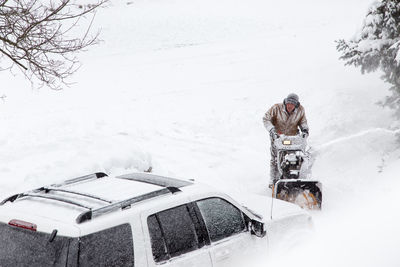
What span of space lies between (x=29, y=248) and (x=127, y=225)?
31.7 inches

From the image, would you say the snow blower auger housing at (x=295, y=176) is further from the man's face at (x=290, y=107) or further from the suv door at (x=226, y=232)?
the suv door at (x=226, y=232)

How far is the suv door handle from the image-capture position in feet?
16.0

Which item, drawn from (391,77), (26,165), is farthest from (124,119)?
(391,77)

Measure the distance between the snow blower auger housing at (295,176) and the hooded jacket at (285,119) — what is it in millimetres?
516

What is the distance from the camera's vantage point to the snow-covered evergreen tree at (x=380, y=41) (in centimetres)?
1139

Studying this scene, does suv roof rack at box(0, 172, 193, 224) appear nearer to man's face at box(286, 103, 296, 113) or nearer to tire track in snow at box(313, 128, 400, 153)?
man's face at box(286, 103, 296, 113)

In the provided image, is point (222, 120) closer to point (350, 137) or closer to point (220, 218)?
point (350, 137)

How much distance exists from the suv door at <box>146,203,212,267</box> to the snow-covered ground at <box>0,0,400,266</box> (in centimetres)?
113

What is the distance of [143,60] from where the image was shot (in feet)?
93.4

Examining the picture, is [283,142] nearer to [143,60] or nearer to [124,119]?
[124,119]

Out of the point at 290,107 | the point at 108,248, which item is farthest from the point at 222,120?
the point at 108,248

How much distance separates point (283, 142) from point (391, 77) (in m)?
4.80

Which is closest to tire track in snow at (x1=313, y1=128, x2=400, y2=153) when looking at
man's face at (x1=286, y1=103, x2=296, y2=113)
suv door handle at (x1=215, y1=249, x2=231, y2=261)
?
man's face at (x1=286, y1=103, x2=296, y2=113)

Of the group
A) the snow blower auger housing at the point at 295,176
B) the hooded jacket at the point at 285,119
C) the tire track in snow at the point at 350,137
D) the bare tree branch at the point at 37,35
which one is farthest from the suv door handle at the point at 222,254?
the tire track in snow at the point at 350,137
